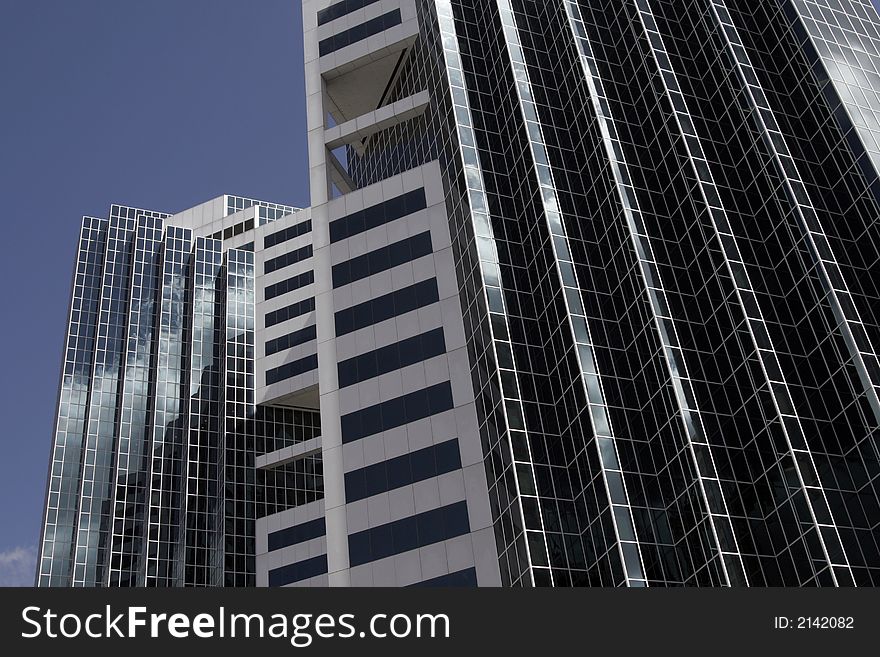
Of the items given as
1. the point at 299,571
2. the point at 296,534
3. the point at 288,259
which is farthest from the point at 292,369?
the point at 299,571

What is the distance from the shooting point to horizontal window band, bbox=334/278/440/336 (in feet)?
243

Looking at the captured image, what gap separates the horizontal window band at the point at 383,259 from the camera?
76.4 metres

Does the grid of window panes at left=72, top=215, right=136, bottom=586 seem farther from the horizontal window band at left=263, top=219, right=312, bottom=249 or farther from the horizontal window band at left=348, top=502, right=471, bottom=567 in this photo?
the horizontal window band at left=348, top=502, right=471, bottom=567

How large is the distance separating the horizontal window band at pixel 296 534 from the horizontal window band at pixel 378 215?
24667 millimetres

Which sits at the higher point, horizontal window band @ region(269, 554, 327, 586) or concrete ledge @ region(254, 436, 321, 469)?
concrete ledge @ region(254, 436, 321, 469)

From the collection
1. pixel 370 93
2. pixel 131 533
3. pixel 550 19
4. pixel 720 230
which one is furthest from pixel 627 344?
pixel 131 533

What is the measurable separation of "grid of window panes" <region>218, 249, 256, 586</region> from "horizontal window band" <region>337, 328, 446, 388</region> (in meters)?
31.1

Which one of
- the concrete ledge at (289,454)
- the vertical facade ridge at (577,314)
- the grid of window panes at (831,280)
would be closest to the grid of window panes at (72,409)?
the concrete ledge at (289,454)

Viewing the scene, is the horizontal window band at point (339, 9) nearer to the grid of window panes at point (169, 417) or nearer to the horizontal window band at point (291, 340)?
the horizontal window band at point (291, 340)

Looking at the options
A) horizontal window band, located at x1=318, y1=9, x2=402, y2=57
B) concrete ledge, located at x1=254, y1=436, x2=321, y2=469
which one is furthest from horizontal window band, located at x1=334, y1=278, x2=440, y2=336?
horizontal window band, located at x1=318, y1=9, x2=402, y2=57

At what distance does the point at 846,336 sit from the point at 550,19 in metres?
40.2

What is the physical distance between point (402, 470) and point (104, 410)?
182 ft

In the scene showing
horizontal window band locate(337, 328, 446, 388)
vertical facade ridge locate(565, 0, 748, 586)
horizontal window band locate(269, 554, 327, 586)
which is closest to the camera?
vertical facade ridge locate(565, 0, 748, 586)

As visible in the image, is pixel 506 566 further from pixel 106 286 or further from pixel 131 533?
pixel 106 286
